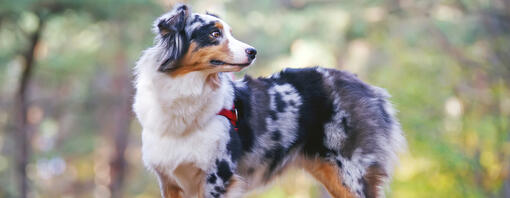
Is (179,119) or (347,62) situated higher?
(179,119)

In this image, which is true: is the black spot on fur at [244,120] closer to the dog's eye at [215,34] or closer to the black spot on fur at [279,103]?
the black spot on fur at [279,103]

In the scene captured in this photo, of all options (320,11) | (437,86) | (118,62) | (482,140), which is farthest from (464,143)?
(118,62)

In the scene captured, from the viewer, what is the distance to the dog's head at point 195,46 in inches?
159

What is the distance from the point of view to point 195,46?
13.4ft

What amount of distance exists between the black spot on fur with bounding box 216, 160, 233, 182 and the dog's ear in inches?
28.9

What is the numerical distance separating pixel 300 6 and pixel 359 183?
1236cm

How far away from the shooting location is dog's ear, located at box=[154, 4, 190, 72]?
13.4ft

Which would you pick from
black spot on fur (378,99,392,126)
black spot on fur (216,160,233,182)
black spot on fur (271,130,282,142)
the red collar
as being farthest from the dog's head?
black spot on fur (378,99,392,126)

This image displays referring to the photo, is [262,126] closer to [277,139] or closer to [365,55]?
[277,139]

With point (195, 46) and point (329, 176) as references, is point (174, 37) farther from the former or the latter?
point (329, 176)

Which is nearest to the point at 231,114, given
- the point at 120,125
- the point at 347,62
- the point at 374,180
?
the point at 374,180

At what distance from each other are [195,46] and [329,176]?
1.56 meters

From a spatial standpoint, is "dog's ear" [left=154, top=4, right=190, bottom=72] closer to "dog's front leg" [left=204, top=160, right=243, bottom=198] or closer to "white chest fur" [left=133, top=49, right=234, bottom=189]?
"white chest fur" [left=133, top=49, right=234, bottom=189]

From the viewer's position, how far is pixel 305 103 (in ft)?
15.5
